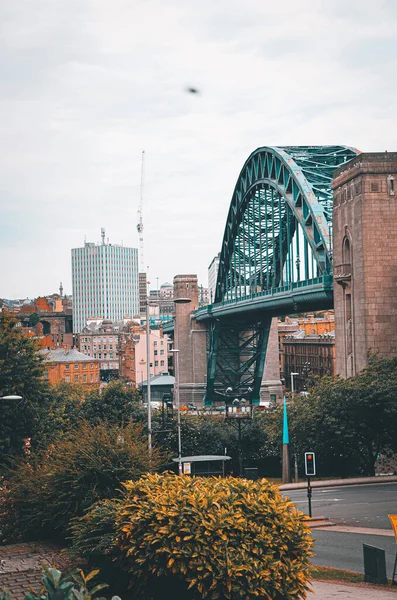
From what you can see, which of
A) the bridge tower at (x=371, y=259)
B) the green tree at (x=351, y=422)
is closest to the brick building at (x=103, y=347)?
the bridge tower at (x=371, y=259)

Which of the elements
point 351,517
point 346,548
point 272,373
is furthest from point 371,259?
point 272,373

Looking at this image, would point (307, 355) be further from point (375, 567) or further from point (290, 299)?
point (375, 567)

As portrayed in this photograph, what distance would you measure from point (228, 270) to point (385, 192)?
203ft

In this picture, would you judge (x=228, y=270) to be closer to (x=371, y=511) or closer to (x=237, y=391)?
(x=237, y=391)

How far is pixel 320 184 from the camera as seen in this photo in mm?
72875

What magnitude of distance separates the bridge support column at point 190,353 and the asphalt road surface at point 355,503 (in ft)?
266

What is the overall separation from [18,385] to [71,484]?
24.6 m

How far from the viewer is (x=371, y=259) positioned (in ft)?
167

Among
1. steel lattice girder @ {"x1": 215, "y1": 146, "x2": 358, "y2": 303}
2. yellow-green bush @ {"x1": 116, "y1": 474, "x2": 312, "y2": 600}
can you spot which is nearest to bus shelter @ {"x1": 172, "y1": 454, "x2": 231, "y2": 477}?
yellow-green bush @ {"x1": 116, "y1": 474, "x2": 312, "y2": 600}

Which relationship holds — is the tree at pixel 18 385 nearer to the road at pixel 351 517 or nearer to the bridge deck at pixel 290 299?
the road at pixel 351 517

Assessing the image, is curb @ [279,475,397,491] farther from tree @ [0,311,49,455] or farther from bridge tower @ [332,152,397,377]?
tree @ [0,311,49,455]

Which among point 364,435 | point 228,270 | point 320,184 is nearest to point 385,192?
point 364,435

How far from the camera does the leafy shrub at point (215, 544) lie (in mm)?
13391

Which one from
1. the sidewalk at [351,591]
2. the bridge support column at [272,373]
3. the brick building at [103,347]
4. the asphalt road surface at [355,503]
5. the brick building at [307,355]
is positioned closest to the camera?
the sidewalk at [351,591]
